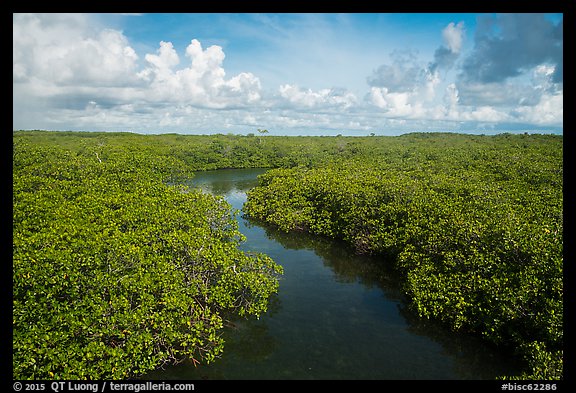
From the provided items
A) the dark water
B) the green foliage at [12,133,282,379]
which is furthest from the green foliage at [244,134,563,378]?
the green foliage at [12,133,282,379]

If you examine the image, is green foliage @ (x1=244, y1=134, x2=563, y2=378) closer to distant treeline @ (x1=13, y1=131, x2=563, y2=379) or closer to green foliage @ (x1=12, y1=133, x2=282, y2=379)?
distant treeline @ (x1=13, y1=131, x2=563, y2=379)

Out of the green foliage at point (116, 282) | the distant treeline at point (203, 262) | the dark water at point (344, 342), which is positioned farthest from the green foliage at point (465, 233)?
the green foliage at point (116, 282)

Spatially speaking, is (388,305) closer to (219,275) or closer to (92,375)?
(219,275)

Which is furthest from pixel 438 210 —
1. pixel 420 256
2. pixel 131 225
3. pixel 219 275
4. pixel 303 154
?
pixel 303 154

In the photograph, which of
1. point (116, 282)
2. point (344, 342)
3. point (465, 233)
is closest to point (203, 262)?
point (116, 282)

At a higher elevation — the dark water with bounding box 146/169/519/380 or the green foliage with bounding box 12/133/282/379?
the green foliage with bounding box 12/133/282/379

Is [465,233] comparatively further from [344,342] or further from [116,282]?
[116,282]

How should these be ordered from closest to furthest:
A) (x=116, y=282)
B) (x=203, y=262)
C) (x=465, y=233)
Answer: (x=116, y=282) < (x=203, y=262) < (x=465, y=233)
